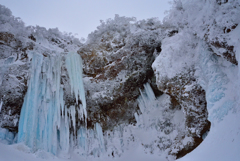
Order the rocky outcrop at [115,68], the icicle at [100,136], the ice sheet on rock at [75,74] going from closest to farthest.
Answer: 1. the ice sheet on rock at [75,74]
2. the rocky outcrop at [115,68]
3. the icicle at [100,136]

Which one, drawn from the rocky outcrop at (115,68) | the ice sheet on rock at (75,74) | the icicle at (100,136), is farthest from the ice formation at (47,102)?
the icicle at (100,136)

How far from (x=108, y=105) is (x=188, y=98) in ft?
17.1

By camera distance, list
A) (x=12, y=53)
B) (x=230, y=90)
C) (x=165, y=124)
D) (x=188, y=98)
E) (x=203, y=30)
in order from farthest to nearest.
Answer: (x=165, y=124)
(x=12, y=53)
(x=188, y=98)
(x=203, y=30)
(x=230, y=90)

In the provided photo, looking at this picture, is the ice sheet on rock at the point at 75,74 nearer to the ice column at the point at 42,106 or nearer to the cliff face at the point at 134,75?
the cliff face at the point at 134,75

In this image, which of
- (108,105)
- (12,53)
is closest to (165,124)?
(108,105)

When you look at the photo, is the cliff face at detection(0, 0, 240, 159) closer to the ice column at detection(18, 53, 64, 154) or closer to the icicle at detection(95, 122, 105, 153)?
the icicle at detection(95, 122, 105, 153)

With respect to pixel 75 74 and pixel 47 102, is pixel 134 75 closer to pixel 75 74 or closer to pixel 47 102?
pixel 75 74

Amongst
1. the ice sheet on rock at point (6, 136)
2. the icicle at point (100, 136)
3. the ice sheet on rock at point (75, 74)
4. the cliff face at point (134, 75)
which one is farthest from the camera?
the icicle at point (100, 136)

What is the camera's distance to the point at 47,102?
871 centimetres

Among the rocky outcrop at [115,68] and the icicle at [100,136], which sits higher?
the rocky outcrop at [115,68]

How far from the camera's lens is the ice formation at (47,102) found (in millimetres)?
7852

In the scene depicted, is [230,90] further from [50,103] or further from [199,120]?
[50,103]

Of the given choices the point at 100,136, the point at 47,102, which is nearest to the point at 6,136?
the point at 47,102

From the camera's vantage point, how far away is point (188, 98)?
6.43 meters
